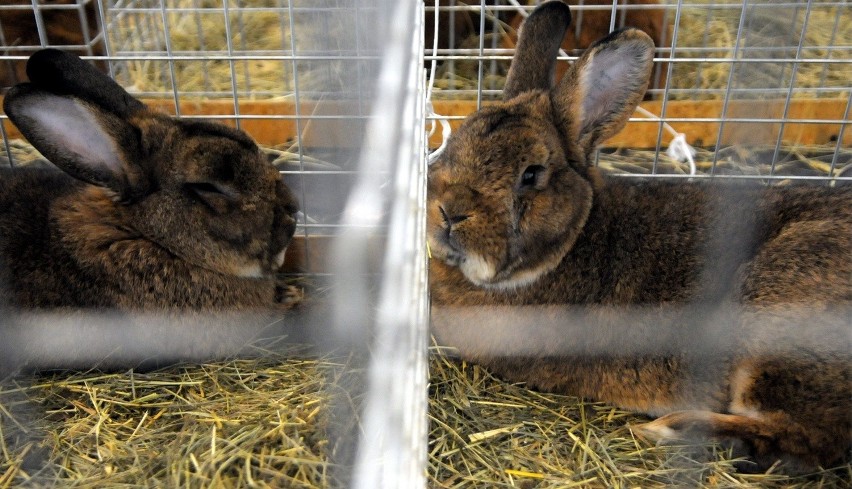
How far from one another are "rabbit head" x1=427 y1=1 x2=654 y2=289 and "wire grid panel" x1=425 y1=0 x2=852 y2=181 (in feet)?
1.37

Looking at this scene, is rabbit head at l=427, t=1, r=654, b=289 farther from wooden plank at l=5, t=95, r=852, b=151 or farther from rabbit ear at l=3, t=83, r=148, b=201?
rabbit ear at l=3, t=83, r=148, b=201

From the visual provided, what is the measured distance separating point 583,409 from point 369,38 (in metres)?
1.30

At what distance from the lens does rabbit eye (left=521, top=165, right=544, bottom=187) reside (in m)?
2.16

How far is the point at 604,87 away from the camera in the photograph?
2260mm

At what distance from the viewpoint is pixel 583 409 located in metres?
2.22

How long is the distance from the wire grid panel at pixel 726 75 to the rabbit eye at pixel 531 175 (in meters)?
0.57

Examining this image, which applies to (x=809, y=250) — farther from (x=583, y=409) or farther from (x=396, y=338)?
(x=396, y=338)

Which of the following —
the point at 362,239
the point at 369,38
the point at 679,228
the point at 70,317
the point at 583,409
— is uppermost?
the point at 369,38

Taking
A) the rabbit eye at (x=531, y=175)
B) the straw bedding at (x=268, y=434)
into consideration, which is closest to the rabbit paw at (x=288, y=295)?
the straw bedding at (x=268, y=434)

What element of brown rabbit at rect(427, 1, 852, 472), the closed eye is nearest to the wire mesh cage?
the closed eye

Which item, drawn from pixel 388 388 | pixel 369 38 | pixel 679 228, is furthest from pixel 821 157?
pixel 388 388

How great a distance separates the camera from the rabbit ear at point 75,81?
2.03 m

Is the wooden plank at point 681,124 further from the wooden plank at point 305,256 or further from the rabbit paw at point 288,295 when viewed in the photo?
the rabbit paw at point 288,295

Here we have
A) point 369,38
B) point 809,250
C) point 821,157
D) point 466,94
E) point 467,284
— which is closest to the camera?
point 369,38
